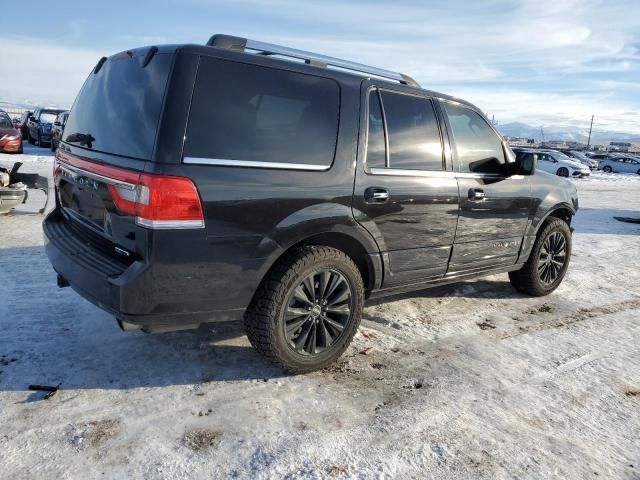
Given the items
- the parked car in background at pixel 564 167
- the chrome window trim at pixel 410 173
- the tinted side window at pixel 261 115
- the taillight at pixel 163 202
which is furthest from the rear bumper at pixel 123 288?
the parked car in background at pixel 564 167

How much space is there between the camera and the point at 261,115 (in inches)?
114

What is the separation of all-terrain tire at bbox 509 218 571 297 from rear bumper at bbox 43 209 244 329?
131 inches

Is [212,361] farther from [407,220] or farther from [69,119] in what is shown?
[69,119]

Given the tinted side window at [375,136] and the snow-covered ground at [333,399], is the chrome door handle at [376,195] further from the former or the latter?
the snow-covered ground at [333,399]

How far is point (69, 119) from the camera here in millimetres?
3662

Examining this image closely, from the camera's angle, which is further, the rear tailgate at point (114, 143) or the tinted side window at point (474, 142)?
the tinted side window at point (474, 142)

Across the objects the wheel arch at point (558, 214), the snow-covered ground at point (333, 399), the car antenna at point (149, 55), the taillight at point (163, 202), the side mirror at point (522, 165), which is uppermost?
the car antenna at point (149, 55)

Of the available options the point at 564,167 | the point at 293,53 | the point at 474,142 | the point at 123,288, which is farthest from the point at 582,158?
the point at 123,288

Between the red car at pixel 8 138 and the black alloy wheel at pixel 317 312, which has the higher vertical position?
the red car at pixel 8 138

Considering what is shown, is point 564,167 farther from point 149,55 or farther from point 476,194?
point 149,55

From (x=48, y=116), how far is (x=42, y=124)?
2.43 feet

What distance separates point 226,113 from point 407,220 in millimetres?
1547

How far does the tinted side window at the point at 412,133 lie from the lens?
3.60 m

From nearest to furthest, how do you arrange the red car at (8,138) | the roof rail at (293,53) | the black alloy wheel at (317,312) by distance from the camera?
the roof rail at (293,53), the black alloy wheel at (317,312), the red car at (8,138)
